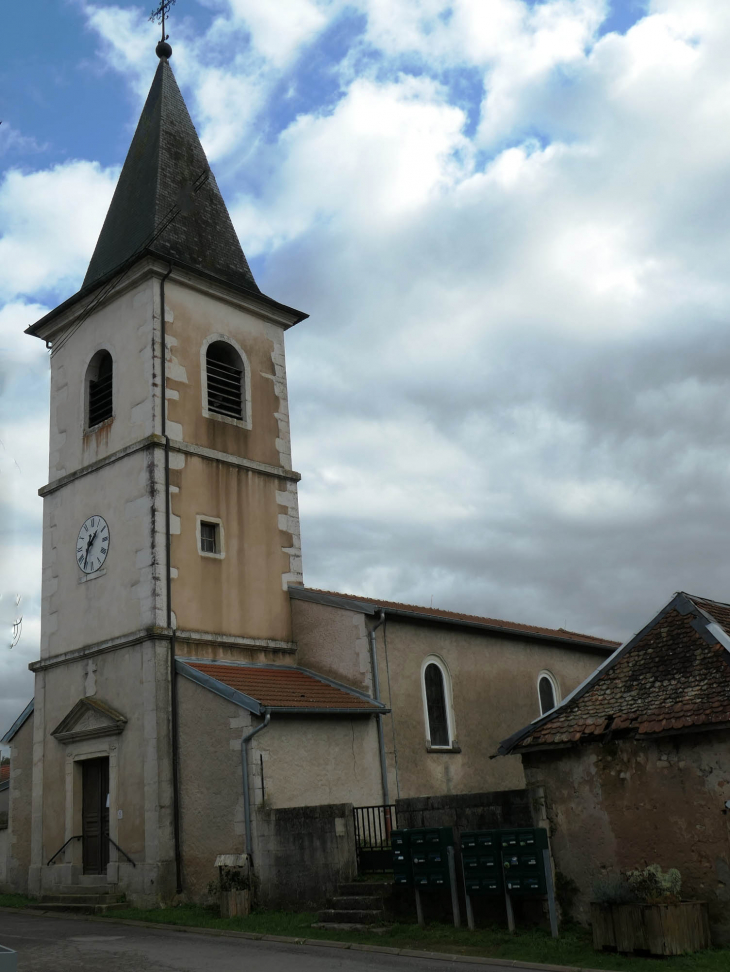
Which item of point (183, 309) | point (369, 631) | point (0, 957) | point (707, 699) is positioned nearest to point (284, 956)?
point (707, 699)

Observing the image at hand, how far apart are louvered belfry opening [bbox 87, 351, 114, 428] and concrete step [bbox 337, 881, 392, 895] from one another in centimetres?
1084

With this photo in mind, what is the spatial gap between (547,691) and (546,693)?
7cm

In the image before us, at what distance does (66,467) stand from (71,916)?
896 cm

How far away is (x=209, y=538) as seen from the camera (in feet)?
63.7

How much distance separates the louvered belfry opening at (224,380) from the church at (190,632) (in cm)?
6

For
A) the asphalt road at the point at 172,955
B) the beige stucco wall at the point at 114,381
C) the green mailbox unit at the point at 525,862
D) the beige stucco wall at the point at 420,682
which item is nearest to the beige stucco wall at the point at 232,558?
the beige stucco wall at the point at 420,682

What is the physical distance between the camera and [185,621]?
18.1 metres

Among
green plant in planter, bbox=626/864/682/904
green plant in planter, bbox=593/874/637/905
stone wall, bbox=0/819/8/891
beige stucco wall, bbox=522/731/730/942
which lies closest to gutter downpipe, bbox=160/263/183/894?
stone wall, bbox=0/819/8/891

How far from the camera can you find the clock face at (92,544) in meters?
19.3

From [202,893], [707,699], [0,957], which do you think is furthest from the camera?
[202,893]

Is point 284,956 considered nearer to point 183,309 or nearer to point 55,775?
→ point 55,775

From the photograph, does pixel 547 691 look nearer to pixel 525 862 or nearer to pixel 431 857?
pixel 431 857

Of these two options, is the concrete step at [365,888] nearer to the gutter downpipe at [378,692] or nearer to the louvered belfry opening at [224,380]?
the gutter downpipe at [378,692]

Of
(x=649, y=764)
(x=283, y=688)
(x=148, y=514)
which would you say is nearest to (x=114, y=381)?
(x=148, y=514)
